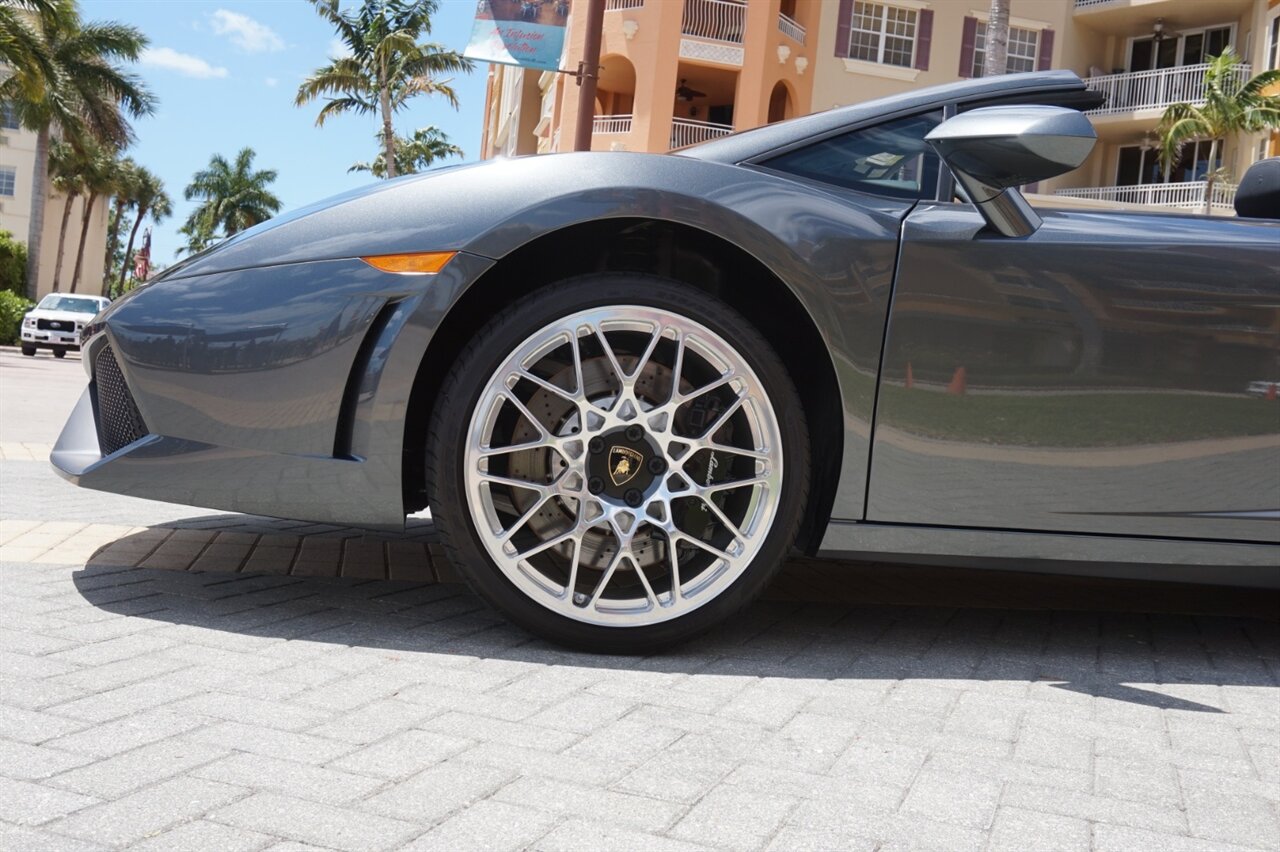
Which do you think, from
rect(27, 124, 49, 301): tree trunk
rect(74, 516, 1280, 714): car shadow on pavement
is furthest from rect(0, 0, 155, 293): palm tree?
rect(74, 516, 1280, 714): car shadow on pavement

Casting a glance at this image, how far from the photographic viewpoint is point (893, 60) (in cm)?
2730

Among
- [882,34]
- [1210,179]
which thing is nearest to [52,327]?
[882,34]

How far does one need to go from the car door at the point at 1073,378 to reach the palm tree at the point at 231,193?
244 feet

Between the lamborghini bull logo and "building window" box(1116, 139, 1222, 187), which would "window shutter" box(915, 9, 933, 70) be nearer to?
"building window" box(1116, 139, 1222, 187)

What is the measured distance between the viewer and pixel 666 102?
998 inches

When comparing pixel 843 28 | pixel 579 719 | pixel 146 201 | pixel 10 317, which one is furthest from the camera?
pixel 146 201

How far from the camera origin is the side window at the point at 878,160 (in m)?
2.65

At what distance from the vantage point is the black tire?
2.46 m

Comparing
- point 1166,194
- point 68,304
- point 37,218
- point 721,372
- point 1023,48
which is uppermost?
point 1023,48

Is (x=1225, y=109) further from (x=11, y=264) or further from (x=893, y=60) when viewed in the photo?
(x=11, y=264)

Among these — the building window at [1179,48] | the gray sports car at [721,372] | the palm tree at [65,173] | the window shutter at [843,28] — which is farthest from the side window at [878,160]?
the palm tree at [65,173]

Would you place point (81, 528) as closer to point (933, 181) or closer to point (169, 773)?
point (169, 773)

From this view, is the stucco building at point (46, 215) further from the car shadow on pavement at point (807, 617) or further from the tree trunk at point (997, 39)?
the car shadow on pavement at point (807, 617)

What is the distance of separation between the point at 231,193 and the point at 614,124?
173 feet
